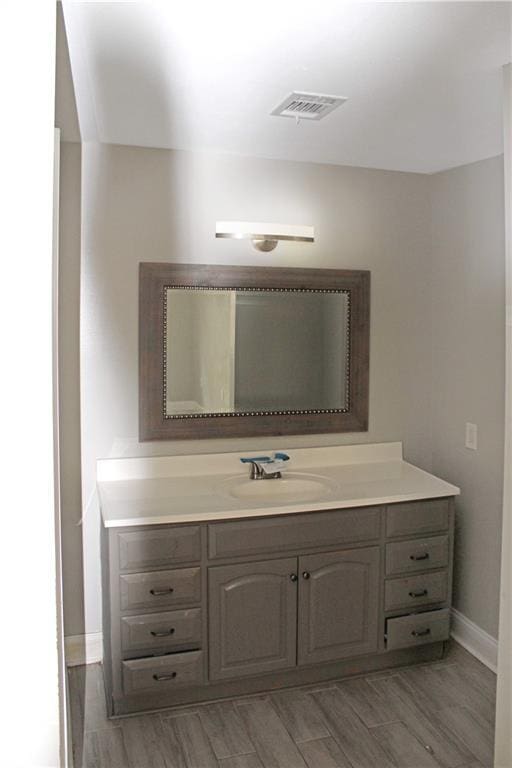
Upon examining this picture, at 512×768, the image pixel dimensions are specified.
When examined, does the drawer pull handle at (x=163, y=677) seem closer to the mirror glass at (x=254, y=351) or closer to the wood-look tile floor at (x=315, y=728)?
the wood-look tile floor at (x=315, y=728)

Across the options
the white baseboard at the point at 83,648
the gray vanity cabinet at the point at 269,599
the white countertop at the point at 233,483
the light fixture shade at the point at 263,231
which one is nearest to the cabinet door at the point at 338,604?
the gray vanity cabinet at the point at 269,599

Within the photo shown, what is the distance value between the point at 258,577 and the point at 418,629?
75 centimetres

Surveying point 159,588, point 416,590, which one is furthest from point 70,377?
point 416,590

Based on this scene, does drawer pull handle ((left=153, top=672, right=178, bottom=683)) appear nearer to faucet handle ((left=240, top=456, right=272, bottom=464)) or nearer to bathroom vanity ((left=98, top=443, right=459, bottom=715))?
bathroom vanity ((left=98, top=443, right=459, bottom=715))

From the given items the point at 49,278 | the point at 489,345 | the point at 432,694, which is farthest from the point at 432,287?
the point at 49,278

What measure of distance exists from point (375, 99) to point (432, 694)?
85.0 inches

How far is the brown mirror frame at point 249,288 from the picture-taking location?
2.83 m

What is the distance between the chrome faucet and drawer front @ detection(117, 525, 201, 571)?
0.50 meters

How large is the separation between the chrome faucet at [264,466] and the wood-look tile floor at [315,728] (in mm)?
839

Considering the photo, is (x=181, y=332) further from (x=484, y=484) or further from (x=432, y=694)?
(x=432, y=694)

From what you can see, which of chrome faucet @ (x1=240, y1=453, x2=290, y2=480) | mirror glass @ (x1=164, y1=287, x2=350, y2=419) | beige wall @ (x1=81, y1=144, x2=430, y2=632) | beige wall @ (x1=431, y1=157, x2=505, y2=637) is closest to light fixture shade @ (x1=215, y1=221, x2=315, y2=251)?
beige wall @ (x1=81, y1=144, x2=430, y2=632)

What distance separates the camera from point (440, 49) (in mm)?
1736

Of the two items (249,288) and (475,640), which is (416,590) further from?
(249,288)

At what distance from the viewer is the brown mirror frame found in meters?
2.83
